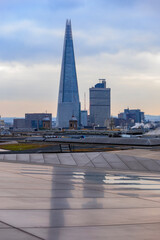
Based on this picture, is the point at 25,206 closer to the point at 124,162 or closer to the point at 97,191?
the point at 97,191

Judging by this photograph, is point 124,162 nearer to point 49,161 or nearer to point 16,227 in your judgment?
point 49,161

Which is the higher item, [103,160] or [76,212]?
[76,212]

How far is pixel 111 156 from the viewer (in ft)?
112

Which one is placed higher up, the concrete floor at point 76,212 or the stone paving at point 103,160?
the concrete floor at point 76,212

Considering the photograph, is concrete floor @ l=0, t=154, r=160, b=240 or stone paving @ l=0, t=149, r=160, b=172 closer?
concrete floor @ l=0, t=154, r=160, b=240

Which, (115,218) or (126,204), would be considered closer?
(115,218)

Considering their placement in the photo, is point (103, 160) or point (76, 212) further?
point (103, 160)

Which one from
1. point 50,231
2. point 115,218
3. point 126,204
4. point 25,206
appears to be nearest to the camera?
point 50,231

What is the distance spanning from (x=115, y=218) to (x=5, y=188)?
5.15 metres

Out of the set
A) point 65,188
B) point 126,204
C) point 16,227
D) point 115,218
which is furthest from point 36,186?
point 16,227

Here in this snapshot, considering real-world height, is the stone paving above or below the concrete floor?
below

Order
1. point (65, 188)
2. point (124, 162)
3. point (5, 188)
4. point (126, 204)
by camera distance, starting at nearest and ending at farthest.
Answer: point (126, 204) < point (5, 188) < point (65, 188) < point (124, 162)

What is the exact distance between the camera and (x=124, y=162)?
1266 inches

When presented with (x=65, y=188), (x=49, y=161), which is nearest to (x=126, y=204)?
(x=65, y=188)
